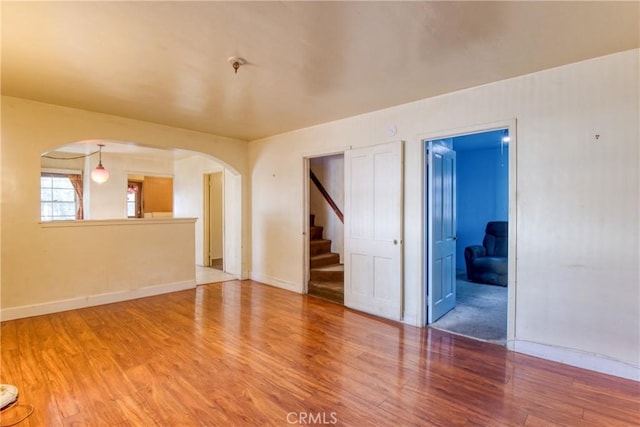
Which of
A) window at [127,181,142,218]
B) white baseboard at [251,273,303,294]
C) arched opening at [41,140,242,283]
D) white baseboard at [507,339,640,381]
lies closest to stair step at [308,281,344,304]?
white baseboard at [251,273,303,294]

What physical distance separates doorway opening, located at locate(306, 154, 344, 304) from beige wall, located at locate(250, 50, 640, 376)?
9.03 ft

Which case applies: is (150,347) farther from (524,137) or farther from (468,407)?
(524,137)

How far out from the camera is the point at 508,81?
296 centimetres

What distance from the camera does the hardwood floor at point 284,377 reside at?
2037 millimetres

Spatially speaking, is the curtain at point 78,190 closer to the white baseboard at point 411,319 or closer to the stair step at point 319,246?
the stair step at point 319,246

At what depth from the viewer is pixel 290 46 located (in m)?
2.38

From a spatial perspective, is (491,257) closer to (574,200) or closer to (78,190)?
(574,200)

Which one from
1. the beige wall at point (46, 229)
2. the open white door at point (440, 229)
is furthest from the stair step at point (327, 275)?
the beige wall at point (46, 229)

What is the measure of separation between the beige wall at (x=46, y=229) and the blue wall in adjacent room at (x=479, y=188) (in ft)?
18.5

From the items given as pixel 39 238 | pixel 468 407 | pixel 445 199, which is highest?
pixel 445 199

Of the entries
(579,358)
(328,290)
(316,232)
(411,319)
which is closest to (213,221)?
(316,232)

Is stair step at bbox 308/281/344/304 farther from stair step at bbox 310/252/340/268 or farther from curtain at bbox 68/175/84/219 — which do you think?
curtain at bbox 68/175/84/219

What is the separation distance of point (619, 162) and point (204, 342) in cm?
393

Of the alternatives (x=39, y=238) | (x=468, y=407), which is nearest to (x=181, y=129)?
(x=39, y=238)
